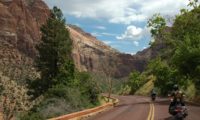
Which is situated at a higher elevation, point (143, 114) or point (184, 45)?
point (184, 45)

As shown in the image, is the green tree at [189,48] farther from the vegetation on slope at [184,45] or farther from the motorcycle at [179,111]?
the motorcycle at [179,111]

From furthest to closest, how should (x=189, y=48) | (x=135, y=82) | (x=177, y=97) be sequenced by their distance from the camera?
(x=135, y=82), (x=189, y=48), (x=177, y=97)

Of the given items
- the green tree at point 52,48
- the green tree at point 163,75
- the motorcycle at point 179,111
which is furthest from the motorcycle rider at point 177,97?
the green tree at point 163,75

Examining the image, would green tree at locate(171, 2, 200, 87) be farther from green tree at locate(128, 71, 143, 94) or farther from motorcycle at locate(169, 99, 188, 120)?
green tree at locate(128, 71, 143, 94)

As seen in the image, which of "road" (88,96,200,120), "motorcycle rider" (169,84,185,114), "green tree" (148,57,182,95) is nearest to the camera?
"motorcycle rider" (169,84,185,114)

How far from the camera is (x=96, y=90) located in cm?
4681

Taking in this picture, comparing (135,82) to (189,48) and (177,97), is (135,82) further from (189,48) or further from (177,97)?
(177,97)

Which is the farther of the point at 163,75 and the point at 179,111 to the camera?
the point at 163,75

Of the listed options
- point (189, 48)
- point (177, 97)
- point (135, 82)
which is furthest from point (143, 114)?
point (135, 82)

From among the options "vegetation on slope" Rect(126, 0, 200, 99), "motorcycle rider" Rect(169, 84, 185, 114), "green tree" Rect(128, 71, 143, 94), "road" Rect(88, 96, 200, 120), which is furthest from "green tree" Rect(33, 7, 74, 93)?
"green tree" Rect(128, 71, 143, 94)

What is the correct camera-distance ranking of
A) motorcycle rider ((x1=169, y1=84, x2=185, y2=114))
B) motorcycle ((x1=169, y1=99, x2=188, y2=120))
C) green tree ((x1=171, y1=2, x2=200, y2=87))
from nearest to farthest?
motorcycle ((x1=169, y1=99, x2=188, y2=120)), motorcycle rider ((x1=169, y1=84, x2=185, y2=114)), green tree ((x1=171, y1=2, x2=200, y2=87))

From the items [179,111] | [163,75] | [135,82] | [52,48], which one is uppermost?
[52,48]

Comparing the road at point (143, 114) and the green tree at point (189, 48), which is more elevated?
the green tree at point (189, 48)

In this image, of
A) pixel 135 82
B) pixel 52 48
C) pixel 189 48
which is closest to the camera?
pixel 189 48
